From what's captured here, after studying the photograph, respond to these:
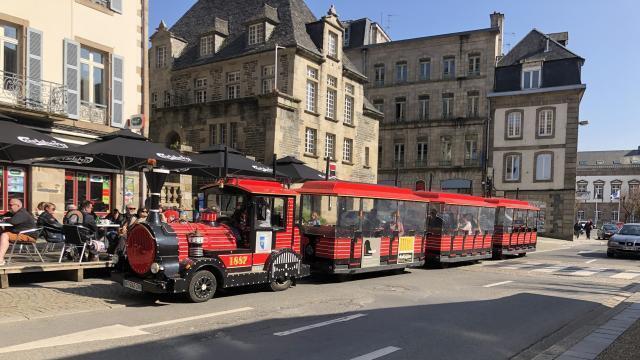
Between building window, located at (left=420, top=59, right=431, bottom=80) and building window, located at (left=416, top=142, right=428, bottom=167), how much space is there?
6.09m

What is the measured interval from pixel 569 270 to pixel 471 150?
94.3 ft

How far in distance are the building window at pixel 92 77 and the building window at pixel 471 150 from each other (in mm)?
33854

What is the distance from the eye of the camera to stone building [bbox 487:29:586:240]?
40062mm

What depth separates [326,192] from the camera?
39.0 ft

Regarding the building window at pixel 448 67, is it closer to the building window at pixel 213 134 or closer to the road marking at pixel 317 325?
the building window at pixel 213 134

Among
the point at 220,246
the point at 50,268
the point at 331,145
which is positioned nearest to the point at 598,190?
the point at 331,145

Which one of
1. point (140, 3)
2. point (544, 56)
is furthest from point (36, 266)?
point (544, 56)

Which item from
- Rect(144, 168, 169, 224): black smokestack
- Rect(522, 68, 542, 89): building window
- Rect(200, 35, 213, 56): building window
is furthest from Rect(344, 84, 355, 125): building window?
Rect(144, 168, 169, 224): black smokestack

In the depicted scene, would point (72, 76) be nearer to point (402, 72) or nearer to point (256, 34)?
point (256, 34)

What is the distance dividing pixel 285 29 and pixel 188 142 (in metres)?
8.96

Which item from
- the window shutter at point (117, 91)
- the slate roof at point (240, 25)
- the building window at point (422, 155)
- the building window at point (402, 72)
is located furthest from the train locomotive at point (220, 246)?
the building window at point (402, 72)

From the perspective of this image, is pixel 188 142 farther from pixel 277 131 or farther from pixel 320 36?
pixel 320 36

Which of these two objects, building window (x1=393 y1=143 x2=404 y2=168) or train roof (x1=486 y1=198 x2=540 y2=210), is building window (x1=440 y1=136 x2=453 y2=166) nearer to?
building window (x1=393 y1=143 x2=404 y2=168)

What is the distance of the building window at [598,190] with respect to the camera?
8836 cm
